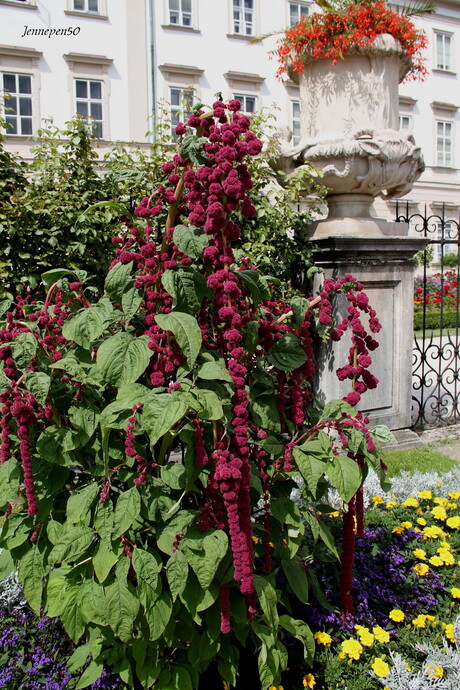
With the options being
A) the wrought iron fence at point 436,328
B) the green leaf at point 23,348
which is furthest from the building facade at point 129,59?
the green leaf at point 23,348

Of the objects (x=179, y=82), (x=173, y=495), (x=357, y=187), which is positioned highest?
(x=179, y=82)

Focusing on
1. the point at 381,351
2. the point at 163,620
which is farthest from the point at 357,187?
the point at 163,620

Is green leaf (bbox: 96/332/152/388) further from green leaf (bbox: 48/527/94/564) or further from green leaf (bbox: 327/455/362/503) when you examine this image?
green leaf (bbox: 327/455/362/503)

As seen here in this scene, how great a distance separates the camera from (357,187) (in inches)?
169

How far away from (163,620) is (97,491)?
1.28ft

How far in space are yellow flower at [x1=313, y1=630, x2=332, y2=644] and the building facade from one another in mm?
15280

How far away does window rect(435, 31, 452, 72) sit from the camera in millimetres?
24000

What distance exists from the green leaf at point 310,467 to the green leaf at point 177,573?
0.39 meters

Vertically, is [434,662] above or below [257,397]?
below

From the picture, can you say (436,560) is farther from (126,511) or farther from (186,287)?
(186,287)

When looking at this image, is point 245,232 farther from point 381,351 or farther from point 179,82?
point 179,82

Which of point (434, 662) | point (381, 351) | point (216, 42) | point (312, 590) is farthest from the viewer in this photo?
point (216, 42)

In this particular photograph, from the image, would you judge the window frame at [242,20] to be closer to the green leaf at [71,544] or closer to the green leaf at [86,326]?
the green leaf at [86,326]

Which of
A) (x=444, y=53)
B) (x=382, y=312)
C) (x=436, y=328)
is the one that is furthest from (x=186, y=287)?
(x=444, y=53)
